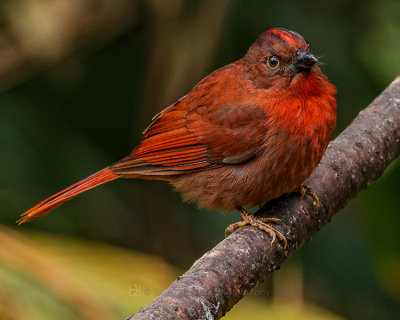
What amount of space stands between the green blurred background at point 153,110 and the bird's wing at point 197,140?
601mm

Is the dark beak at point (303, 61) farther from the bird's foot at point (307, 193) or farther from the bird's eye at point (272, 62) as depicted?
the bird's foot at point (307, 193)

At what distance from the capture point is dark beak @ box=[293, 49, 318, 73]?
12.1ft

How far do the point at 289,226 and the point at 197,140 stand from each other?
31.5 inches

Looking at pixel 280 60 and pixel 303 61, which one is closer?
pixel 303 61

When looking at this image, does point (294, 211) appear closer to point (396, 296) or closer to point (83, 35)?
point (396, 296)

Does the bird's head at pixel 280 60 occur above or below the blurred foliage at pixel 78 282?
above

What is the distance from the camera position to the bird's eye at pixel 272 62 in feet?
12.6

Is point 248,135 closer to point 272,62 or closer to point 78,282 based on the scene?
point 272,62

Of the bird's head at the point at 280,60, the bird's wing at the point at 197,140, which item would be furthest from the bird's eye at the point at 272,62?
the bird's wing at the point at 197,140

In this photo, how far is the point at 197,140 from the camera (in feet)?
13.5

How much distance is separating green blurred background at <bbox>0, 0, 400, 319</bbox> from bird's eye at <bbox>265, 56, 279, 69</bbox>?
1.09 metres

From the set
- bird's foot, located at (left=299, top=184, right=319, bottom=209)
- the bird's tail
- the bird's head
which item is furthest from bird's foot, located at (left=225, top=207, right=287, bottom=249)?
the bird's tail

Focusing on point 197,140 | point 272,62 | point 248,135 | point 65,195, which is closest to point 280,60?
point 272,62

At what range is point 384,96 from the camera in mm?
4293
